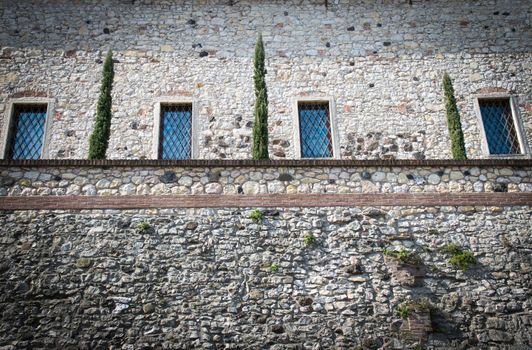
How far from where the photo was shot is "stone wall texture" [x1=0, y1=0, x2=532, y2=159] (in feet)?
36.8

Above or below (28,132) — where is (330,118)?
above

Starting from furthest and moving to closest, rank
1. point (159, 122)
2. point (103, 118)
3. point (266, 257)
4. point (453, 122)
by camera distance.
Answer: point (159, 122) → point (453, 122) → point (103, 118) → point (266, 257)

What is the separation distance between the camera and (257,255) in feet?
24.2

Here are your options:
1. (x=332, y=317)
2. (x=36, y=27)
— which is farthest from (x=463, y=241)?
(x=36, y=27)

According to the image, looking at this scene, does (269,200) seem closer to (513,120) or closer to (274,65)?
(274,65)

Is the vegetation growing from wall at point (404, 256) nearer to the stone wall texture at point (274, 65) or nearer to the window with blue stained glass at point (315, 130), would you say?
the stone wall texture at point (274, 65)

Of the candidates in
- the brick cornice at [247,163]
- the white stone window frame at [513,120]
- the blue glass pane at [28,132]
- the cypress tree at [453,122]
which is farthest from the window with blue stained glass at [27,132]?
the white stone window frame at [513,120]

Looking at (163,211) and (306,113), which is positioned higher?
(306,113)

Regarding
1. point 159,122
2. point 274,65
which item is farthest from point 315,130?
point 159,122

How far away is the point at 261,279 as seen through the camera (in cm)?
723

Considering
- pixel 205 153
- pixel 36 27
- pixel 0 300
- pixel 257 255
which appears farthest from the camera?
pixel 36 27

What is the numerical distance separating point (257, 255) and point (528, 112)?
807 centimetres

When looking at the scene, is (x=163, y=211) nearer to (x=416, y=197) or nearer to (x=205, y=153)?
(x=205, y=153)

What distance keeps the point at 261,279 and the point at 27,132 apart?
7.27 m
